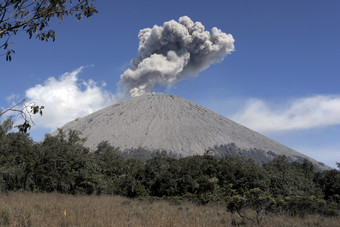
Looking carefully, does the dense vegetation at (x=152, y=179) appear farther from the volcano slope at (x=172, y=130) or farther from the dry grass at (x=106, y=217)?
the volcano slope at (x=172, y=130)

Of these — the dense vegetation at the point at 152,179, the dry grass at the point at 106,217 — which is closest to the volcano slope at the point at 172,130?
the dense vegetation at the point at 152,179

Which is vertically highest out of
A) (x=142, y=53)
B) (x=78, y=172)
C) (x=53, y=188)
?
(x=142, y=53)

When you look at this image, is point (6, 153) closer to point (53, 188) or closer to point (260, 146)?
point (53, 188)

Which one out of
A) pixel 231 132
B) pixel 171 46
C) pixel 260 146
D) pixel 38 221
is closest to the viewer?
pixel 38 221

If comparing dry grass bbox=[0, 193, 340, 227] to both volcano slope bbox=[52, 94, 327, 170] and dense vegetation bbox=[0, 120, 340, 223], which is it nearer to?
dense vegetation bbox=[0, 120, 340, 223]

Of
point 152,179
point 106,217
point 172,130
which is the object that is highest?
point 172,130

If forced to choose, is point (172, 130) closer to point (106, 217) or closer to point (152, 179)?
point (152, 179)

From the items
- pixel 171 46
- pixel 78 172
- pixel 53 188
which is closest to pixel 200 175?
pixel 78 172

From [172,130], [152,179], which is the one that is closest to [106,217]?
[152,179]
